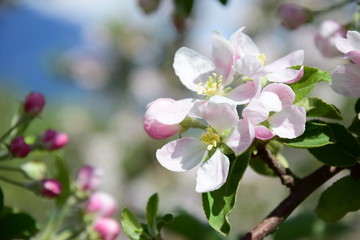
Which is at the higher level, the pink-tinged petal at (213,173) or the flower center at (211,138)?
the flower center at (211,138)

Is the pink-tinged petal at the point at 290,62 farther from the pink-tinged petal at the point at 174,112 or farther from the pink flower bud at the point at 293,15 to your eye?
the pink flower bud at the point at 293,15

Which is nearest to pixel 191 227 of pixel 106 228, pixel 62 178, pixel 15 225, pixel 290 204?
pixel 106 228

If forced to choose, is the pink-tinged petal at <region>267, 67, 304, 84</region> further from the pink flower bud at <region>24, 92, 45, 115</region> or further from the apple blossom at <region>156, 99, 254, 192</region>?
the pink flower bud at <region>24, 92, 45, 115</region>

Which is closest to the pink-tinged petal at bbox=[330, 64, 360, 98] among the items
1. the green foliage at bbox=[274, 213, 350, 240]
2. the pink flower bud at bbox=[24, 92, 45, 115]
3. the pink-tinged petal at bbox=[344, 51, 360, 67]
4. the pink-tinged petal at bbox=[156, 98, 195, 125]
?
the pink-tinged petal at bbox=[344, 51, 360, 67]

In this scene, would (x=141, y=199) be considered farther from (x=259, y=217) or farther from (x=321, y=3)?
(x=321, y=3)

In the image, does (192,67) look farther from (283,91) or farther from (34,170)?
(34,170)

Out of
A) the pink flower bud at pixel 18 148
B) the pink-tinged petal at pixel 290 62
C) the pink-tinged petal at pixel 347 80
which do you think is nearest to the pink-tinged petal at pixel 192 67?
the pink-tinged petal at pixel 290 62
